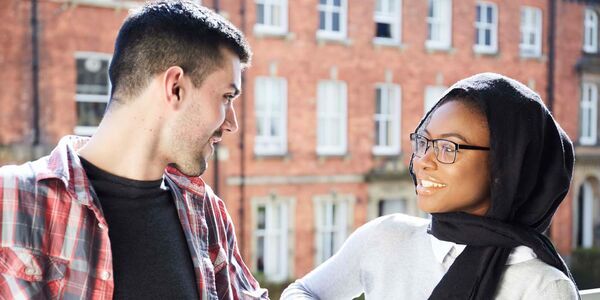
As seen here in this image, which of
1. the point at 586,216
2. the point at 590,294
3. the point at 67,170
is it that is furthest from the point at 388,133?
the point at 67,170

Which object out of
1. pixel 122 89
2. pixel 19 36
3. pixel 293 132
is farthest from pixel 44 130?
pixel 122 89

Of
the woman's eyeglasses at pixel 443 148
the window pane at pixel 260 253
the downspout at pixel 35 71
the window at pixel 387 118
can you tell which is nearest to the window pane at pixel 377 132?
the window at pixel 387 118

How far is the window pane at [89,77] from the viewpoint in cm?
646

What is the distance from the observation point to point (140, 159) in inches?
36.9

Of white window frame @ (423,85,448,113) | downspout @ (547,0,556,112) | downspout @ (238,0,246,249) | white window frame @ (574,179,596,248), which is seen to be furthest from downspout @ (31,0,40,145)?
white window frame @ (574,179,596,248)

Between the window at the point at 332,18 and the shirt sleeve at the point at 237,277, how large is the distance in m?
6.65

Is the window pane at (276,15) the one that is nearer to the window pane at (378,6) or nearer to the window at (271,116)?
the window at (271,116)

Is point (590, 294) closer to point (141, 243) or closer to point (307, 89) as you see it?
point (141, 243)

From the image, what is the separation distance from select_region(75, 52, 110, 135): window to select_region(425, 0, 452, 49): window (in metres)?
4.01

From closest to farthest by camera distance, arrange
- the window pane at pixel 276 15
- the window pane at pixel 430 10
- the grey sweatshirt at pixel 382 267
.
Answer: the grey sweatshirt at pixel 382 267 < the window pane at pixel 276 15 < the window pane at pixel 430 10

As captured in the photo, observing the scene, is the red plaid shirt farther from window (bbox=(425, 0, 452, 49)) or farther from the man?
window (bbox=(425, 0, 452, 49))

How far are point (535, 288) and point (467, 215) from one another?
131 millimetres

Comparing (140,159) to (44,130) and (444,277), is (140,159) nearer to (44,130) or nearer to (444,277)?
(444,277)

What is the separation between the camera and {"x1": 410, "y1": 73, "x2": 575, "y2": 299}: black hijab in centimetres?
89
